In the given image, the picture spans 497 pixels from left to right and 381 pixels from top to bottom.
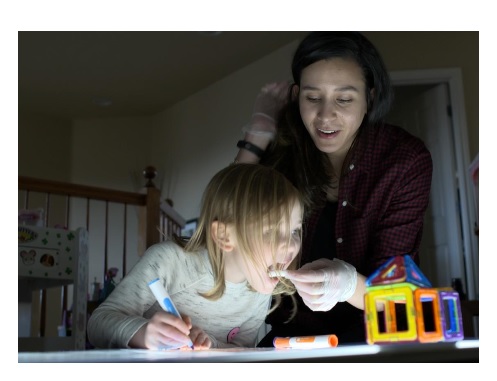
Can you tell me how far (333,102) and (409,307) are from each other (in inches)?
22.0

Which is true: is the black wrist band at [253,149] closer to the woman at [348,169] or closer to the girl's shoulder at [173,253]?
the woman at [348,169]

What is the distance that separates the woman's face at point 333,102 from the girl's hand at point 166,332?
46 centimetres

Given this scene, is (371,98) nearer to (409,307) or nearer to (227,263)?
(227,263)

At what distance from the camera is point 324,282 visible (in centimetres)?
86

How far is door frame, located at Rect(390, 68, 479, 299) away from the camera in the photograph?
3178mm

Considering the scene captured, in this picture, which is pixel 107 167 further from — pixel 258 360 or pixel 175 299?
pixel 258 360

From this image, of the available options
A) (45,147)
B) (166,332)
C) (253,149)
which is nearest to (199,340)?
(166,332)

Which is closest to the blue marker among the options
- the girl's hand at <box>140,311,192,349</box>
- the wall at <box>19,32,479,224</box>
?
the girl's hand at <box>140,311,192,349</box>

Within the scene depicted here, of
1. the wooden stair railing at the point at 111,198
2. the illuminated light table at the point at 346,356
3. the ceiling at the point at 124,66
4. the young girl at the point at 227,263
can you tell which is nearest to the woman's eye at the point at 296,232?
the young girl at the point at 227,263

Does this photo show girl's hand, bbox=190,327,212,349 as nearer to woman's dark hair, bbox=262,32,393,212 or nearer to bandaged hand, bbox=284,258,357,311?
bandaged hand, bbox=284,258,357,311

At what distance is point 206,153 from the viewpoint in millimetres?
4266
